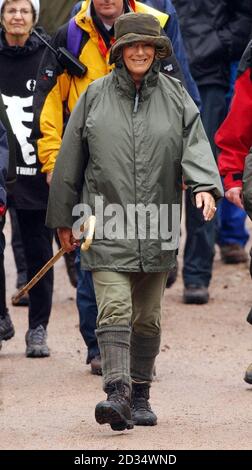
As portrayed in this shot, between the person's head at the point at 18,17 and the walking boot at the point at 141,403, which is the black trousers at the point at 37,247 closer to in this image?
the person's head at the point at 18,17

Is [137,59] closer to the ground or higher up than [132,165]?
higher up

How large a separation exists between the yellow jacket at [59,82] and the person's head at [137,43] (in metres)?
1.16

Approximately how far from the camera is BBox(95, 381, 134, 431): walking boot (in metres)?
7.87

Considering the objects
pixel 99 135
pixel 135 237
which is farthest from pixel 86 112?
pixel 135 237

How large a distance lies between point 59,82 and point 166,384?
1870mm

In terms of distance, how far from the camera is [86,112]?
8.33m

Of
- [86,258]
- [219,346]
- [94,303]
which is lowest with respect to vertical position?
[219,346]

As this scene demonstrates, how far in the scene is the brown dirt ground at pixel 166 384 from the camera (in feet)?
26.3

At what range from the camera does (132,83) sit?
326 inches

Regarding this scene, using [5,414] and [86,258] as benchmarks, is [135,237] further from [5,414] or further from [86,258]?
[5,414]

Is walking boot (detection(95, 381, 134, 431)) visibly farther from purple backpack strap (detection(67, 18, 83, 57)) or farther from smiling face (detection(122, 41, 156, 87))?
purple backpack strap (detection(67, 18, 83, 57))

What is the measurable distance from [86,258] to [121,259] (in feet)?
0.68

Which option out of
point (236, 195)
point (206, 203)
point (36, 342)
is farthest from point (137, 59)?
point (36, 342)

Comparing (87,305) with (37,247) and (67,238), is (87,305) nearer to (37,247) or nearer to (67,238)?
(37,247)
